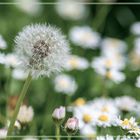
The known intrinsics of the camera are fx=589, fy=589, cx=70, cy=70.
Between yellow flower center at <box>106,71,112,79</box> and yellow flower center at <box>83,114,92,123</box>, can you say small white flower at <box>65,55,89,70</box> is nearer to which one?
yellow flower center at <box>106,71,112,79</box>

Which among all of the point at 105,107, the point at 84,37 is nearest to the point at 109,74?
the point at 105,107

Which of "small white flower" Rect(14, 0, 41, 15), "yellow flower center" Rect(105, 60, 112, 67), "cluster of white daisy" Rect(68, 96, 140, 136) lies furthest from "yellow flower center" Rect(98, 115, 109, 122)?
"small white flower" Rect(14, 0, 41, 15)

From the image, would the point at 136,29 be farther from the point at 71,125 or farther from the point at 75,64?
the point at 71,125

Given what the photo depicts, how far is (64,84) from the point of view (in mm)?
1394

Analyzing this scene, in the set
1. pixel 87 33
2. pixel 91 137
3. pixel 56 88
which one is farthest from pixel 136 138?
pixel 87 33

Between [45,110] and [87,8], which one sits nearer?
[45,110]

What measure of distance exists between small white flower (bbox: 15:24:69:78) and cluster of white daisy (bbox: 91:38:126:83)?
547mm

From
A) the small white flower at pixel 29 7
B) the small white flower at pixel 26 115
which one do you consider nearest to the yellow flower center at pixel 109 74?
the small white flower at pixel 26 115

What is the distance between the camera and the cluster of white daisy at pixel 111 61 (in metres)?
1.40

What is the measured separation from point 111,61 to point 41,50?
28.0 inches

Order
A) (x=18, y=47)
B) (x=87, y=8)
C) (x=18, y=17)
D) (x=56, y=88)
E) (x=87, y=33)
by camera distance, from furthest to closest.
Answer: (x=87, y=8) < (x=18, y=17) < (x=87, y=33) < (x=56, y=88) < (x=18, y=47)

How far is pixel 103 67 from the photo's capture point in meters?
1.42

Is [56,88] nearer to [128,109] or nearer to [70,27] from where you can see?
[128,109]

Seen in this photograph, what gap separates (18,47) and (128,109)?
31 cm
